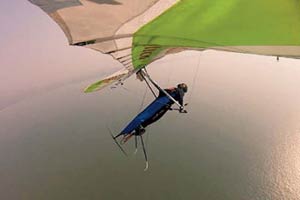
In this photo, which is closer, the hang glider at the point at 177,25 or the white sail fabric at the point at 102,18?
the hang glider at the point at 177,25

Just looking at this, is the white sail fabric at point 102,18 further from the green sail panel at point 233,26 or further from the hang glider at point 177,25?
the green sail panel at point 233,26

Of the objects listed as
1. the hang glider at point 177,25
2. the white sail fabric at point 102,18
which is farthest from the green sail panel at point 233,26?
the white sail fabric at point 102,18

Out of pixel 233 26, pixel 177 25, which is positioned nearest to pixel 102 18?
pixel 177 25

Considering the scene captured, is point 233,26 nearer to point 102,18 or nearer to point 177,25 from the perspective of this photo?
point 177,25

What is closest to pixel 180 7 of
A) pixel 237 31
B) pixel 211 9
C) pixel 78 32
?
pixel 211 9

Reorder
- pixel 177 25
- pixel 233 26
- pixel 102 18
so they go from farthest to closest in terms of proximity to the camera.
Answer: pixel 102 18
pixel 177 25
pixel 233 26

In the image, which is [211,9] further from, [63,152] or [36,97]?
[36,97]

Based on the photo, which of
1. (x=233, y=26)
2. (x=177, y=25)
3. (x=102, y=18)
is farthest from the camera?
(x=102, y=18)

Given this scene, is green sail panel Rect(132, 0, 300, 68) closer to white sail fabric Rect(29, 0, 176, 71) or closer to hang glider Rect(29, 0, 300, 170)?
hang glider Rect(29, 0, 300, 170)

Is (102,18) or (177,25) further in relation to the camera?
(102,18)

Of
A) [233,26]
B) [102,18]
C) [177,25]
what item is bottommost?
[102,18]
